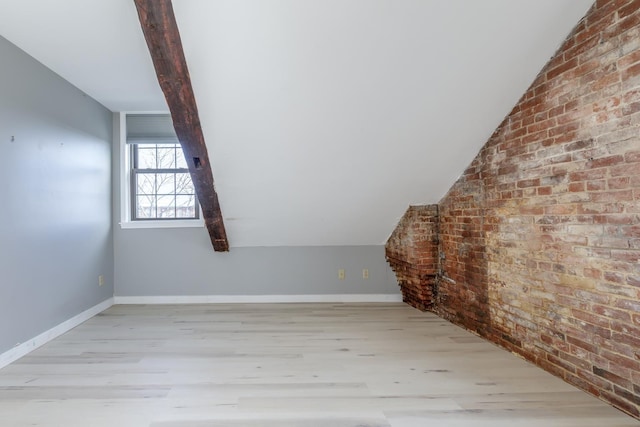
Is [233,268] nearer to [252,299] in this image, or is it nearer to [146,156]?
[252,299]

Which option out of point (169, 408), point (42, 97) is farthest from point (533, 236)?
point (42, 97)

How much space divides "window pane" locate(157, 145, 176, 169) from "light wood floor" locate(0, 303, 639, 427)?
73.2 inches

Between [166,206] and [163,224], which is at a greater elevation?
[166,206]

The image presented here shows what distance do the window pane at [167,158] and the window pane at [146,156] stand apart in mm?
71

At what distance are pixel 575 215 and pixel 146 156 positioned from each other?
423cm

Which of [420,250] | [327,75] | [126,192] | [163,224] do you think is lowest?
[420,250]

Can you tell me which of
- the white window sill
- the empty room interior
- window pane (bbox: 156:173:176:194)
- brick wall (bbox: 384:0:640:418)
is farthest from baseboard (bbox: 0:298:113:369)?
brick wall (bbox: 384:0:640:418)

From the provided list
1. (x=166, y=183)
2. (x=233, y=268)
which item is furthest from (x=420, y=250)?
(x=166, y=183)

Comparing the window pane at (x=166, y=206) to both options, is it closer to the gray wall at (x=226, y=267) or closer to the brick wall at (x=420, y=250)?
the gray wall at (x=226, y=267)

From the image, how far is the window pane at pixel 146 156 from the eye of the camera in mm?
4129

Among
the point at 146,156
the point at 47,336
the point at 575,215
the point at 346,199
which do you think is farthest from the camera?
the point at 146,156

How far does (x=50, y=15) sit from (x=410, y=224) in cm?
334

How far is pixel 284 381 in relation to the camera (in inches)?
84.0

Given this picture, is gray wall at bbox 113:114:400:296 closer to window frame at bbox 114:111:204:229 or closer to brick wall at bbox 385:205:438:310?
window frame at bbox 114:111:204:229
